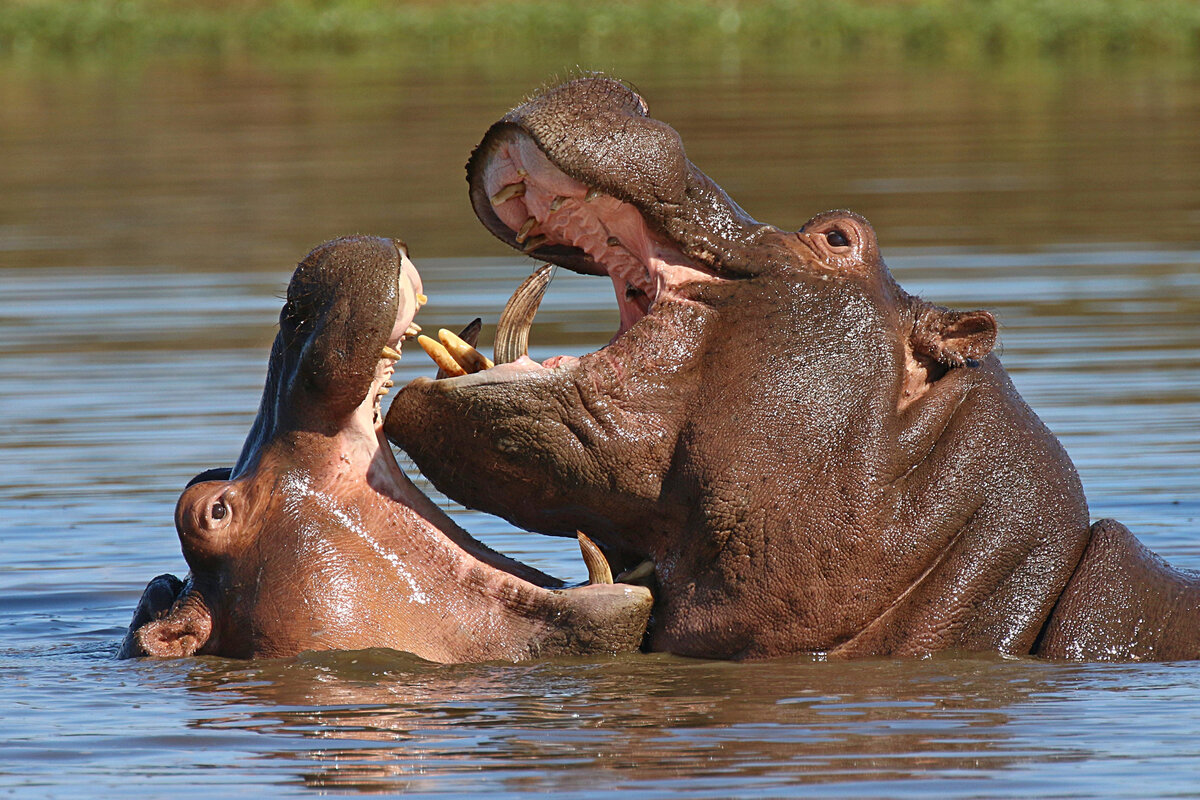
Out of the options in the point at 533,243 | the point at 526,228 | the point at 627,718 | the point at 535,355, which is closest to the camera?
the point at 627,718

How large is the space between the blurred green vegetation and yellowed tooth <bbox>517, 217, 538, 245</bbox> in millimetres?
31178

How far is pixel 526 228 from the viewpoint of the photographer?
19.2 ft

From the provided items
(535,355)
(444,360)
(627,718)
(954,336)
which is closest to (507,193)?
(444,360)

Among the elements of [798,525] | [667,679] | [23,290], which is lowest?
[23,290]

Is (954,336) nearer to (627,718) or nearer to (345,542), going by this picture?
(627,718)

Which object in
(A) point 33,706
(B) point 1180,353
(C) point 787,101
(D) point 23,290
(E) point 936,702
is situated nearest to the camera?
(E) point 936,702

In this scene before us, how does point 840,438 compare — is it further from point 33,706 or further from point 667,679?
point 33,706

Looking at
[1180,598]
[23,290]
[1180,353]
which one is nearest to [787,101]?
[23,290]

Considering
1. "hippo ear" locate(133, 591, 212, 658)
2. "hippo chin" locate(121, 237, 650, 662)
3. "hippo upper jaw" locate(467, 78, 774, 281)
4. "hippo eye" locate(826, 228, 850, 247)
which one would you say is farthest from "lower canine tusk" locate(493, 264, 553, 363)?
"hippo ear" locate(133, 591, 212, 658)

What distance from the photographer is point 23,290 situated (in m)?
15.4

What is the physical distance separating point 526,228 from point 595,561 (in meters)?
0.92

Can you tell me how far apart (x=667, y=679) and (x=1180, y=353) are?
22.5 ft

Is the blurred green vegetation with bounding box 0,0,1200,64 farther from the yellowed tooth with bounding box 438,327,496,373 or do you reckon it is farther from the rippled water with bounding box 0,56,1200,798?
the yellowed tooth with bounding box 438,327,496,373

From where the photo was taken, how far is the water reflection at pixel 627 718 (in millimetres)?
4949
